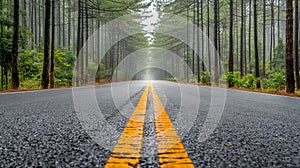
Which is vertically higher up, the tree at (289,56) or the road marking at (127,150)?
the tree at (289,56)

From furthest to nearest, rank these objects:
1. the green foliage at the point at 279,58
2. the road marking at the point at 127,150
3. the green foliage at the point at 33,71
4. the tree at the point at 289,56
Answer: the green foliage at the point at 279,58 < the green foliage at the point at 33,71 < the tree at the point at 289,56 < the road marking at the point at 127,150

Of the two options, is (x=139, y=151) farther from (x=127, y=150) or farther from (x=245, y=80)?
(x=245, y=80)

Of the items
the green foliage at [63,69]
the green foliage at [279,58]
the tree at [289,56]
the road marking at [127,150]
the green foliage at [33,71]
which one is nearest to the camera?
the road marking at [127,150]

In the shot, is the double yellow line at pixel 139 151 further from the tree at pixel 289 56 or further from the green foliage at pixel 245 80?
the green foliage at pixel 245 80

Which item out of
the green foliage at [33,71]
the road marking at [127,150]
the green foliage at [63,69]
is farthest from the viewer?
the green foliage at [63,69]

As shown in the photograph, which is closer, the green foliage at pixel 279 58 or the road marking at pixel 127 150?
the road marking at pixel 127 150

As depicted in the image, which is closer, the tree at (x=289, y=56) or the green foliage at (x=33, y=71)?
the tree at (x=289, y=56)

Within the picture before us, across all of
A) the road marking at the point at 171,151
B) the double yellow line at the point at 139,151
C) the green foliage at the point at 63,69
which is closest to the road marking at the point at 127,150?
the double yellow line at the point at 139,151

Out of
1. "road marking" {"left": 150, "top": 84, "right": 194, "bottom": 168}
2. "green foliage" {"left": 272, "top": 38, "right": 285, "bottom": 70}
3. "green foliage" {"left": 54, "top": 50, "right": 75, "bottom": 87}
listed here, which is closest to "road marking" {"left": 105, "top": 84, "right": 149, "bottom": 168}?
"road marking" {"left": 150, "top": 84, "right": 194, "bottom": 168}

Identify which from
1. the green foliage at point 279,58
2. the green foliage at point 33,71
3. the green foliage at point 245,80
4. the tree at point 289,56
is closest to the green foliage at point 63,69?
the green foliage at point 33,71

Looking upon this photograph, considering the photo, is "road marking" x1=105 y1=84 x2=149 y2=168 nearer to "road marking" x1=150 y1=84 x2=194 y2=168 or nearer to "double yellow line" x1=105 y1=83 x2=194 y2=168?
"double yellow line" x1=105 y1=83 x2=194 y2=168

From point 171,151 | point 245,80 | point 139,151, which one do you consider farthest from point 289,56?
point 139,151

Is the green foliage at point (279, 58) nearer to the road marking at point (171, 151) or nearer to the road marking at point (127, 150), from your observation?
the road marking at point (171, 151)

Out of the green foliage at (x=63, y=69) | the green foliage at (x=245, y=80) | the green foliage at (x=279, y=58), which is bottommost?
the green foliage at (x=245, y=80)
